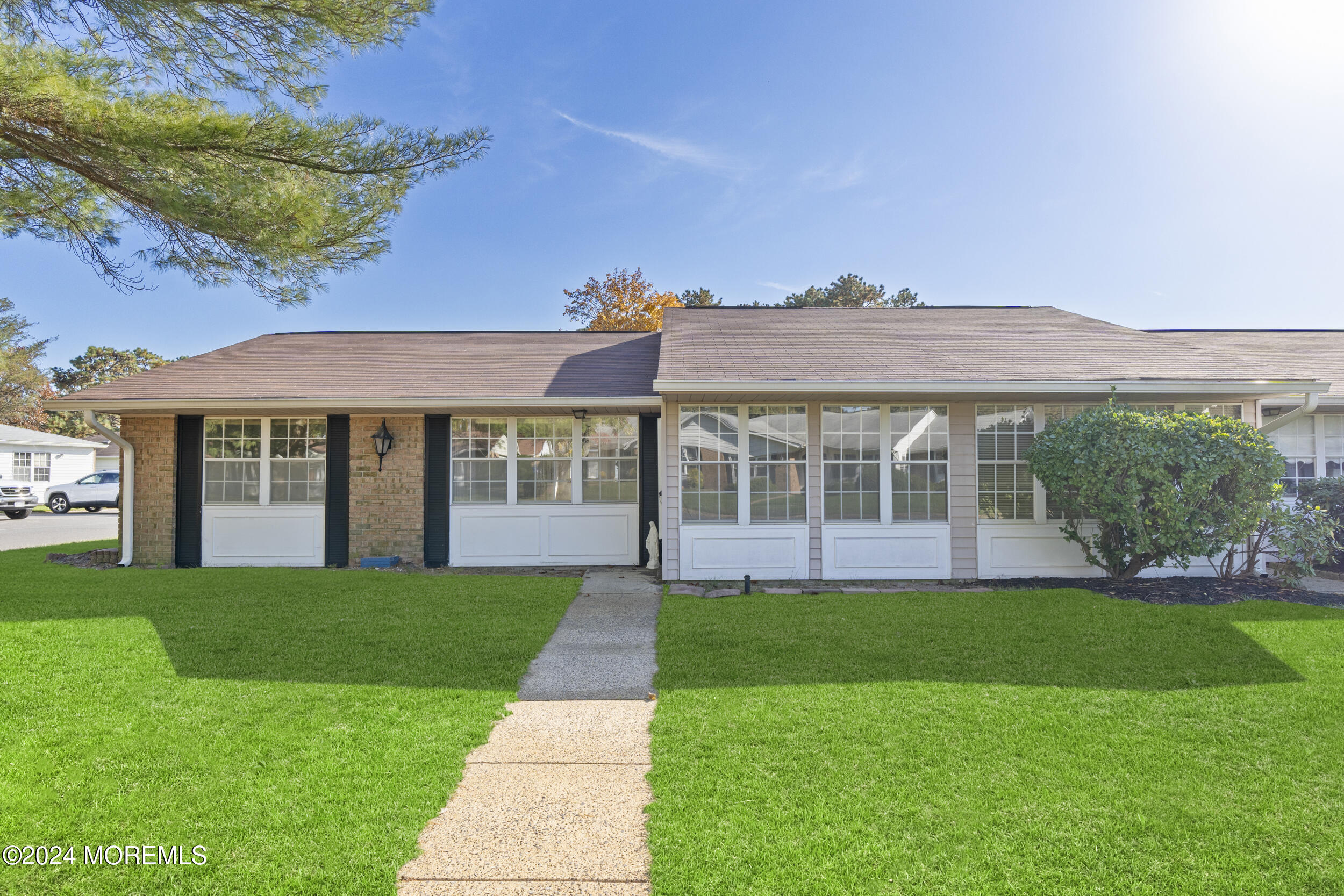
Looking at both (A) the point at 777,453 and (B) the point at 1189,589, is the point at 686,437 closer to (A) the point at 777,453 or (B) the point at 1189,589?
(A) the point at 777,453

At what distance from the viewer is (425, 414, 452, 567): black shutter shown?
1009 centimetres

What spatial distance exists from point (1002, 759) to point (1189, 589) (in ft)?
20.3

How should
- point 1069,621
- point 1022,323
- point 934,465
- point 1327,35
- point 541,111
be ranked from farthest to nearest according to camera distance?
point 541,111 < point 1022,323 < point 934,465 < point 1327,35 < point 1069,621

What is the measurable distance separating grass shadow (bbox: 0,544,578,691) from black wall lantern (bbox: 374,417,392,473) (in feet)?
5.70

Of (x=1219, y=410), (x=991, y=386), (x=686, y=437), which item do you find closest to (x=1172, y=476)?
(x=991, y=386)

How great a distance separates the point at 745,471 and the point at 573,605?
2.80 m

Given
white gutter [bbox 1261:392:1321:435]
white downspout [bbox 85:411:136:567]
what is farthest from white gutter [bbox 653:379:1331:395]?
white downspout [bbox 85:411:136:567]

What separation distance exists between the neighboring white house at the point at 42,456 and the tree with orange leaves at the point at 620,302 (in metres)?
21.2

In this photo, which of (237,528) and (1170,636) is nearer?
(1170,636)

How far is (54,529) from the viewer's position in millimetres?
16984

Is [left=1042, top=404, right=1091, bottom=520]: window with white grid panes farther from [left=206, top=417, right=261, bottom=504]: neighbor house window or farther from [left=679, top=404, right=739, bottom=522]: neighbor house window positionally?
[left=206, top=417, right=261, bottom=504]: neighbor house window

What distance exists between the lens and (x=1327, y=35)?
8156 millimetres

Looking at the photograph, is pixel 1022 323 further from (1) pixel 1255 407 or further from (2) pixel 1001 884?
(2) pixel 1001 884

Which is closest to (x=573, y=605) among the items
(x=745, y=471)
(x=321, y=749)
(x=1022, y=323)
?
(x=745, y=471)
